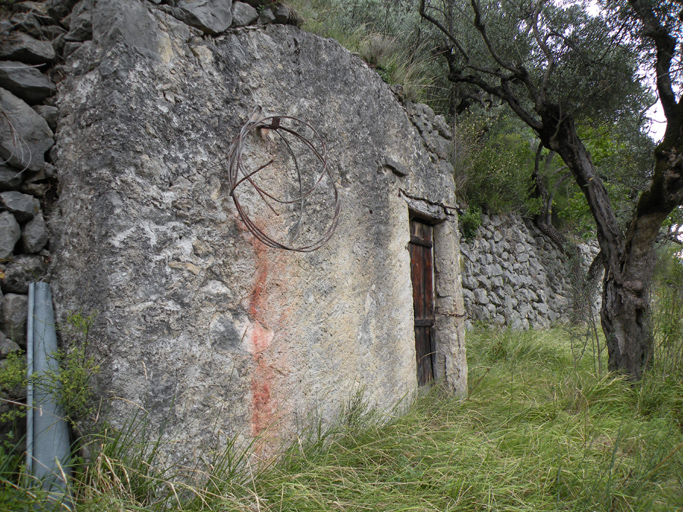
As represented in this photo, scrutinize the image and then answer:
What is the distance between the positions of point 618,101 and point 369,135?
5.04 metres

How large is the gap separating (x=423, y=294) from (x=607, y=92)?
173 inches

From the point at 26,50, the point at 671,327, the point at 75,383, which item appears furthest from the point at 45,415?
the point at 671,327

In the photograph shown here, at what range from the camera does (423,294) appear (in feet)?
13.6

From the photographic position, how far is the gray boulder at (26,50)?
1924 mm

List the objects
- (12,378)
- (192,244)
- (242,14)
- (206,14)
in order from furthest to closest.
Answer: (242,14) → (206,14) → (192,244) → (12,378)

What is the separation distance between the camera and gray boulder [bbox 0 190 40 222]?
5.88 feet

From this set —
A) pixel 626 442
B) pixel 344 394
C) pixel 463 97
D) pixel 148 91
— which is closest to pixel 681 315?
pixel 626 442

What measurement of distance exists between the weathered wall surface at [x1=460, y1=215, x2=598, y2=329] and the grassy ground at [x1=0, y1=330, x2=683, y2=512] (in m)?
3.47

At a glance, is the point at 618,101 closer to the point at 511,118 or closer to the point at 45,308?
the point at 511,118

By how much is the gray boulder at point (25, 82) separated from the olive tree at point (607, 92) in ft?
16.2

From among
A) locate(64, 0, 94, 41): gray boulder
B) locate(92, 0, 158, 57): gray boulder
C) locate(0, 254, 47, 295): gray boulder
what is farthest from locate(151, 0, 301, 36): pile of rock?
locate(0, 254, 47, 295): gray boulder

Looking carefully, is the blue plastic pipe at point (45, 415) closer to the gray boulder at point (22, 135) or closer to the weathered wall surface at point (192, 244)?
the weathered wall surface at point (192, 244)

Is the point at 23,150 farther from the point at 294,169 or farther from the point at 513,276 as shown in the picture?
the point at 513,276

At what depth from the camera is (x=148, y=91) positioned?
6.33ft
